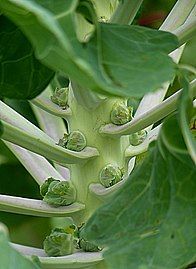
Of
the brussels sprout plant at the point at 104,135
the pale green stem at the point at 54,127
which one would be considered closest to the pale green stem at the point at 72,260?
the brussels sprout plant at the point at 104,135

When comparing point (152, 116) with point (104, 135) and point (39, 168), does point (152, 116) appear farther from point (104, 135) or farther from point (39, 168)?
point (39, 168)

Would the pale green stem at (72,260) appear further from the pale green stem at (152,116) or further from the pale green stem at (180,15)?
the pale green stem at (180,15)

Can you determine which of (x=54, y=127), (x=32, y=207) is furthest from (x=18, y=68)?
(x=54, y=127)

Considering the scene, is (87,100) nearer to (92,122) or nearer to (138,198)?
(92,122)

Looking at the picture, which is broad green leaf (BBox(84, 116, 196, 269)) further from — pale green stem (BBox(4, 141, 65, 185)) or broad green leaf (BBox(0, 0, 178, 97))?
pale green stem (BBox(4, 141, 65, 185))

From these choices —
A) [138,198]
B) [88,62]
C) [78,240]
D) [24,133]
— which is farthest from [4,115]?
[88,62]
